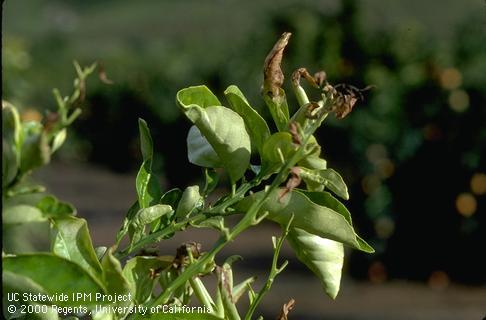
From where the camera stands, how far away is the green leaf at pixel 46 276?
1.92ft

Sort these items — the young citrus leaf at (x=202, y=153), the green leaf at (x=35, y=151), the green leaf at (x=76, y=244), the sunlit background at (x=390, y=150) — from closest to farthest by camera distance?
the green leaf at (x=35, y=151) → the green leaf at (x=76, y=244) → the young citrus leaf at (x=202, y=153) → the sunlit background at (x=390, y=150)

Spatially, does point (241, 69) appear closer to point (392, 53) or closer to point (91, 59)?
point (392, 53)

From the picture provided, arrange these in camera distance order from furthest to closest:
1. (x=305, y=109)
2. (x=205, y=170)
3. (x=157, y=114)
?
(x=157, y=114), (x=205, y=170), (x=305, y=109)

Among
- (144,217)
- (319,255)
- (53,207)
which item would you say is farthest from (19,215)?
(319,255)

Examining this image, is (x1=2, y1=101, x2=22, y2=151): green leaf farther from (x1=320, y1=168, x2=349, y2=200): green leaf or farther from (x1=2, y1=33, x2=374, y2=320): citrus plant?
(x1=320, y1=168, x2=349, y2=200): green leaf

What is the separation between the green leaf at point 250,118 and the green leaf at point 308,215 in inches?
1.9

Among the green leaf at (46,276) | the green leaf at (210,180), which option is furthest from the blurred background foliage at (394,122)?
the green leaf at (46,276)

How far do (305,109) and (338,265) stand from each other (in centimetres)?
14

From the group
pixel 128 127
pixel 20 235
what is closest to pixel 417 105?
pixel 20 235

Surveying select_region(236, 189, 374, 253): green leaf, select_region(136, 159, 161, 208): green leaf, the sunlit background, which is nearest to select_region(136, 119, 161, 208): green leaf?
select_region(136, 159, 161, 208): green leaf

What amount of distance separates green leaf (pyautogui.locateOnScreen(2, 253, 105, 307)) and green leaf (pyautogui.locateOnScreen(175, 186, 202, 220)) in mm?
132

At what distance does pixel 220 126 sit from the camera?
0.71m

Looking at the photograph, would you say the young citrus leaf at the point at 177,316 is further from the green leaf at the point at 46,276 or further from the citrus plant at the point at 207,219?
the green leaf at the point at 46,276

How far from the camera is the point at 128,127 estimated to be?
16.2 meters
